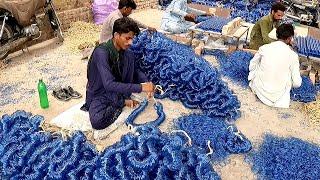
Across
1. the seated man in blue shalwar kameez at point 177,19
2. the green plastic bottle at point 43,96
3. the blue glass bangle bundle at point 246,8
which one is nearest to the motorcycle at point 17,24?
the green plastic bottle at point 43,96

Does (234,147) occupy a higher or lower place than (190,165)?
lower

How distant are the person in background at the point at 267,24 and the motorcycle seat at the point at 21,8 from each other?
4.12 metres

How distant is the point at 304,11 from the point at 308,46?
3.02 metres

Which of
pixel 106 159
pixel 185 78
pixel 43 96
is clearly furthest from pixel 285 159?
pixel 43 96

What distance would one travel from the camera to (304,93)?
536 centimetres

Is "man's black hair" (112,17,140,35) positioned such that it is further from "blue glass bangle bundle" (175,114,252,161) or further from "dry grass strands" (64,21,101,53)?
"dry grass strands" (64,21,101,53)

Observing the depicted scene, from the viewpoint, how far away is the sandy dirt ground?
427 cm

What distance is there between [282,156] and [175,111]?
4.99 feet

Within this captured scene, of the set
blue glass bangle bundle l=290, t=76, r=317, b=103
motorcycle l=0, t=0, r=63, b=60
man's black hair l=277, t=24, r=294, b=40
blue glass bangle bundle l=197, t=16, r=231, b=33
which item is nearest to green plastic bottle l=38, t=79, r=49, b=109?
motorcycle l=0, t=0, r=63, b=60

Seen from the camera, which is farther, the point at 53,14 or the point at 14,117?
the point at 53,14

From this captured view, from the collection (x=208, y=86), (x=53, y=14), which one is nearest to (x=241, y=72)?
(x=208, y=86)

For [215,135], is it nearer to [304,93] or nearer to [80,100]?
[304,93]

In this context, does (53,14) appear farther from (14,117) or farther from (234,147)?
(234,147)

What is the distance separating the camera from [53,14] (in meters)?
7.47
